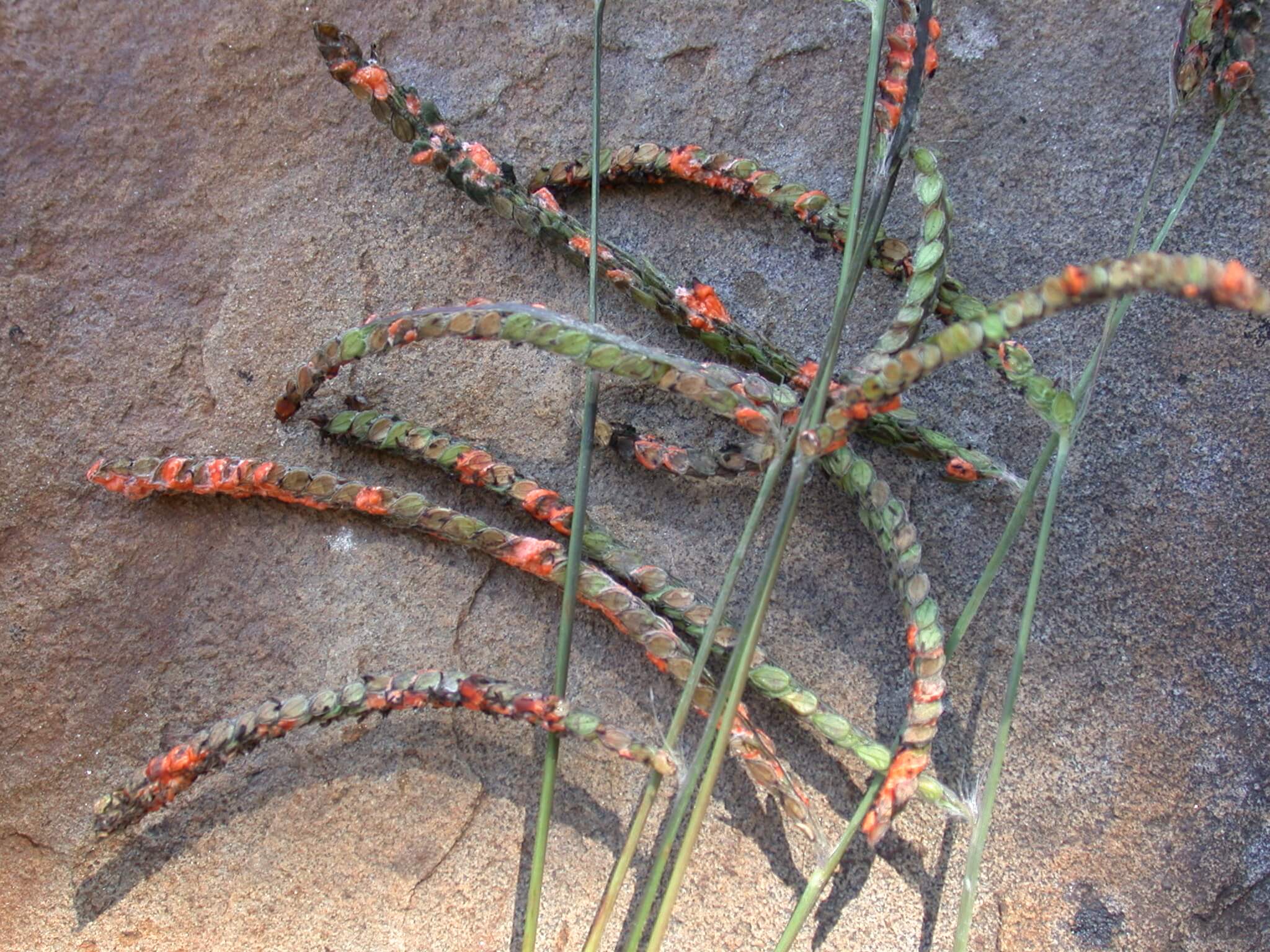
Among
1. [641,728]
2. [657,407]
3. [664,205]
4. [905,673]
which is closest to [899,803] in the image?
[905,673]

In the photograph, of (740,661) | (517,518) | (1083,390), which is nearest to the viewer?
(740,661)

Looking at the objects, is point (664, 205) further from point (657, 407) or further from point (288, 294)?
point (288, 294)

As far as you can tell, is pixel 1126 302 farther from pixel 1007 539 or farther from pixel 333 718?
pixel 333 718

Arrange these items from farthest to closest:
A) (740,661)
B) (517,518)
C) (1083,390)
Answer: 1. (517,518)
2. (1083,390)
3. (740,661)

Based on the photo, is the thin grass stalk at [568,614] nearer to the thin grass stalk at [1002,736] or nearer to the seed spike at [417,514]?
the seed spike at [417,514]

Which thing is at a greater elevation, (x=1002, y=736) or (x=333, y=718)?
(x=1002, y=736)

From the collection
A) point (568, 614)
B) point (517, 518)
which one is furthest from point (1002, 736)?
point (517, 518)
